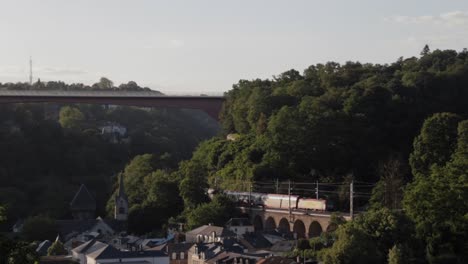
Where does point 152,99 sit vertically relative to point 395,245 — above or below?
above

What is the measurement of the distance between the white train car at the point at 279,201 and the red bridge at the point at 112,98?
19.2 m

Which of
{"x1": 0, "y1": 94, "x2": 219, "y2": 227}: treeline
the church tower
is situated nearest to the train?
A: the church tower

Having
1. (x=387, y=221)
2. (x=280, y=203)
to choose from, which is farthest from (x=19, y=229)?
(x=387, y=221)

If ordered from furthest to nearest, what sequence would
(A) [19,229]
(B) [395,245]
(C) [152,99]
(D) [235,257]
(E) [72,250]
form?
(C) [152,99] < (A) [19,229] < (E) [72,250] < (D) [235,257] < (B) [395,245]

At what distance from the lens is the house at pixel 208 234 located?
54.9m

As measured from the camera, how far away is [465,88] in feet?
225

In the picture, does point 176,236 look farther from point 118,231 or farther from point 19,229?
point 19,229

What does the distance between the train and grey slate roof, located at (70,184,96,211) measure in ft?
36.6

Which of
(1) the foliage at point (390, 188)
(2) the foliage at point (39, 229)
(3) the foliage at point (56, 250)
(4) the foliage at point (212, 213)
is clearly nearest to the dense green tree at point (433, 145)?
(1) the foliage at point (390, 188)

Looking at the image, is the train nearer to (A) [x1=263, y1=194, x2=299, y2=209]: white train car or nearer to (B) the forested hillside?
(A) [x1=263, y1=194, x2=299, y2=209]: white train car

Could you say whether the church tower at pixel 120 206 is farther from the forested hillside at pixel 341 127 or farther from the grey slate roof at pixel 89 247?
the grey slate roof at pixel 89 247

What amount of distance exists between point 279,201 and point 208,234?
7682 millimetres

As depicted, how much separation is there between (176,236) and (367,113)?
1586 cm

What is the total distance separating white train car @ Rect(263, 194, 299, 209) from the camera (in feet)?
199
